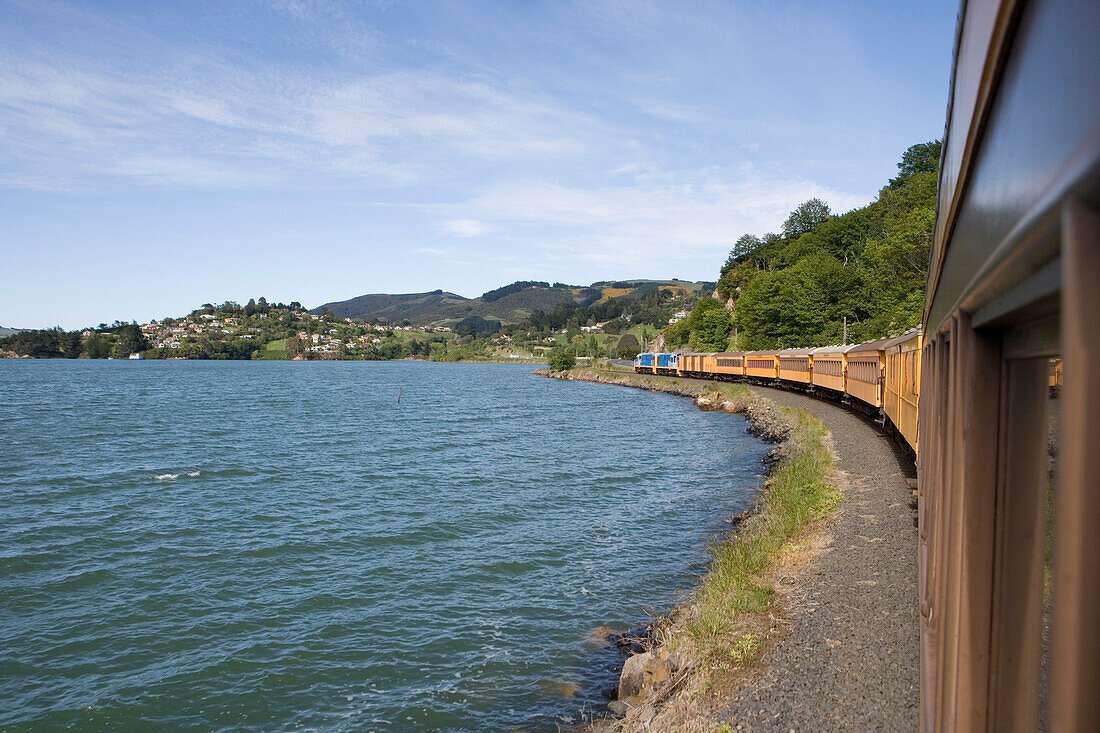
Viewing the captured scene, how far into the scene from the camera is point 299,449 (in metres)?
A: 29.3

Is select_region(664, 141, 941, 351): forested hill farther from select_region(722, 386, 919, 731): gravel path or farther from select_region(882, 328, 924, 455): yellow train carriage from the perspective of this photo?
select_region(722, 386, 919, 731): gravel path

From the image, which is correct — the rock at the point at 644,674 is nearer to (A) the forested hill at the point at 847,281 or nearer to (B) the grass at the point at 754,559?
(B) the grass at the point at 754,559

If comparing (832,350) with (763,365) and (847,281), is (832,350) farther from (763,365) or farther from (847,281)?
(847,281)

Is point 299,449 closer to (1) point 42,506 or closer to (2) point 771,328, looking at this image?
(1) point 42,506

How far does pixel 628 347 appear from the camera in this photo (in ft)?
463

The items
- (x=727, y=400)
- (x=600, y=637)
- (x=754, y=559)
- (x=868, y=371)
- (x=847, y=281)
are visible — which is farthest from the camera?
(x=847, y=281)

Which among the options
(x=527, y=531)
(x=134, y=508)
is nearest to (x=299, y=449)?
(x=134, y=508)

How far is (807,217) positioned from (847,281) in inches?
1787

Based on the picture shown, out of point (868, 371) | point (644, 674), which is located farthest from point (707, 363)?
point (644, 674)

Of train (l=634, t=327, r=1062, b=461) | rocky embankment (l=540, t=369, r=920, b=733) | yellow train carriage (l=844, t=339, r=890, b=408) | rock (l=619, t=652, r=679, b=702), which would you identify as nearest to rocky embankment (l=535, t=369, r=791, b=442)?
train (l=634, t=327, r=1062, b=461)

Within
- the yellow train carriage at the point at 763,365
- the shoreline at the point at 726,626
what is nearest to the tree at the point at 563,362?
the yellow train carriage at the point at 763,365

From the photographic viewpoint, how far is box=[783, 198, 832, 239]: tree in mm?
108562

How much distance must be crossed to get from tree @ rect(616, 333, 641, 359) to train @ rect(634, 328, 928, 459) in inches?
2585

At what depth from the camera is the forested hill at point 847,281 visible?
48.8 m
